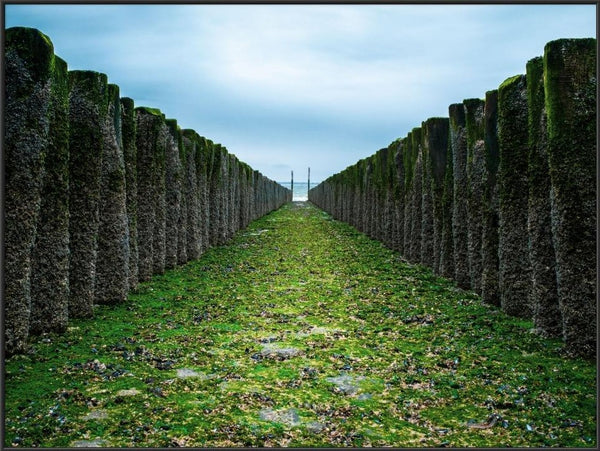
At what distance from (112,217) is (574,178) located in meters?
7.95

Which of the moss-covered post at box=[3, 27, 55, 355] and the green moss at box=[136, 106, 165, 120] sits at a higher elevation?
the green moss at box=[136, 106, 165, 120]

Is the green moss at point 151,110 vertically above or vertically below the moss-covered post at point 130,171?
above

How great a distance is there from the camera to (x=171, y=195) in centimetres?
1360

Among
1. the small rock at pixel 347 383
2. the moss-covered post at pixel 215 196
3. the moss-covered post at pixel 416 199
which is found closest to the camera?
the small rock at pixel 347 383

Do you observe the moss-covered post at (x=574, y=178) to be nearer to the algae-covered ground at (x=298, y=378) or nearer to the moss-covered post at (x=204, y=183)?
the algae-covered ground at (x=298, y=378)

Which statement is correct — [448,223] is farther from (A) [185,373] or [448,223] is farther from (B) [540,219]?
(A) [185,373]

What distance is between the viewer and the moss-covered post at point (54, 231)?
23.0 feet

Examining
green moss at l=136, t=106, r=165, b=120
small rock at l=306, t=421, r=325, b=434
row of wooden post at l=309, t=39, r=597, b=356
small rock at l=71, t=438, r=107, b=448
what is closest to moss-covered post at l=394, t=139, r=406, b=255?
row of wooden post at l=309, t=39, r=597, b=356

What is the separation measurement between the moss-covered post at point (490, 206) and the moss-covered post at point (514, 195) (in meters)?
0.72

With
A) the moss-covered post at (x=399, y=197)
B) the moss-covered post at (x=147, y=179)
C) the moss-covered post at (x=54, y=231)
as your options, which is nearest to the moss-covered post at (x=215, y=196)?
the moss-covered post at (x=147, y=179)

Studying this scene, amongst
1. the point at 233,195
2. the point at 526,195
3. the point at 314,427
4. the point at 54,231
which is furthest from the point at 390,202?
the point at 314,427

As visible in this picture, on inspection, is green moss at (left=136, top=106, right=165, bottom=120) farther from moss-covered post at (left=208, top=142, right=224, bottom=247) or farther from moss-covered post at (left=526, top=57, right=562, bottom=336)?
moss-covered post at (left=526, top=57, right=562, bottom=336)

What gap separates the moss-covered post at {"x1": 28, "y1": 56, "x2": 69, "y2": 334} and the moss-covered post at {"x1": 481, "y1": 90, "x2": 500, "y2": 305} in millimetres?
7767

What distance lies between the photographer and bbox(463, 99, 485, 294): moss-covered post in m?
10.2
